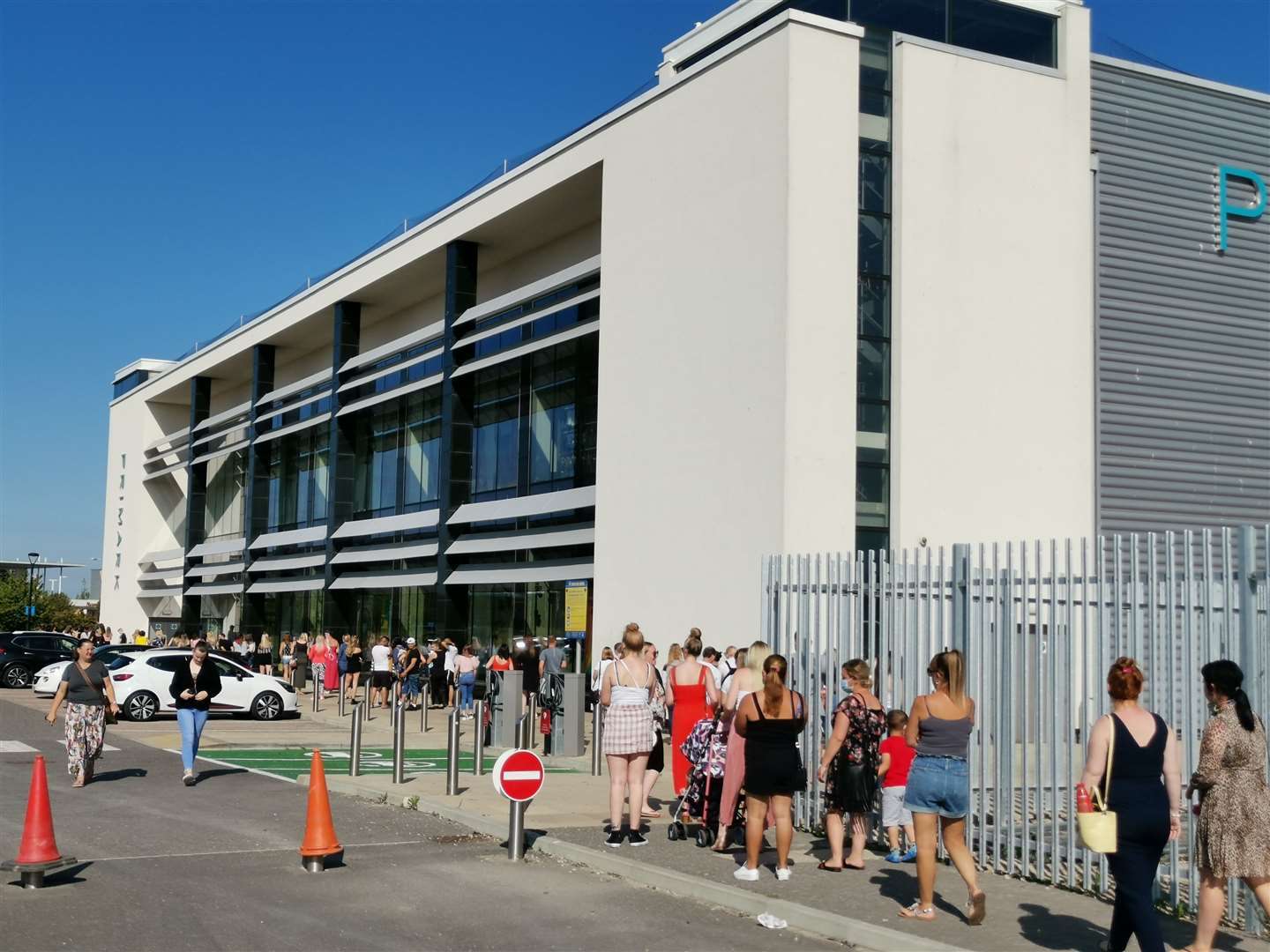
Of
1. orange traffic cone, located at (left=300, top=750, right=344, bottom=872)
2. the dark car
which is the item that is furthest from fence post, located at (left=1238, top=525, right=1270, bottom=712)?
the dark car

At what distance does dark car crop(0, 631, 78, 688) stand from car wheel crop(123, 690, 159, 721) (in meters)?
13.2

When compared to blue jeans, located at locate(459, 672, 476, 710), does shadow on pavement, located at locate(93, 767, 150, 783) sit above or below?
below

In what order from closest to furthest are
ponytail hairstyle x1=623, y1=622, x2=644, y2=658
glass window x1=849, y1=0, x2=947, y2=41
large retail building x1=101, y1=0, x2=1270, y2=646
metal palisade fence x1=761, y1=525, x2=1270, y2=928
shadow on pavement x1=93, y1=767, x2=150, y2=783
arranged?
metal palisade fence x1=761, y1=525, x2=1270, y2=928, ponytail hairstyle x1=623, y1=622, x2=644, y2=658, shadow on pavement x1=93, y1=767, x2=150, y2=783, large retail building x1=101, y1=0, x2=1270, y2=646, glass window x1=849, y1=0, x2=947, y2=41

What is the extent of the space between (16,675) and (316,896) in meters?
34.5

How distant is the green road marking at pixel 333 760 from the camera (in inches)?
752

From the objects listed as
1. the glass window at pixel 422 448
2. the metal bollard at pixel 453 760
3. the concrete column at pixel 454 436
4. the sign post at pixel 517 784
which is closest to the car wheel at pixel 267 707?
the concrete column at pixel 454 436

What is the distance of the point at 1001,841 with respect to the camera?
36.0 ft

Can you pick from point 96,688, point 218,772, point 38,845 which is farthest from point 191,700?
point 38,845

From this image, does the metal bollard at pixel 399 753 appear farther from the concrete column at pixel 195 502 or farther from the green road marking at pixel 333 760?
the concrete column at pixel 195 502

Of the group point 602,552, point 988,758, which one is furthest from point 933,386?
point 988,758

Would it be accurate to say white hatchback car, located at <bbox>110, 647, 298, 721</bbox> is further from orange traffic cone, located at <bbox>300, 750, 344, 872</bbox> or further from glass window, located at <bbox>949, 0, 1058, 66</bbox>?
glass window, located at <bbox>949, 0, 1058, 66</bbox>

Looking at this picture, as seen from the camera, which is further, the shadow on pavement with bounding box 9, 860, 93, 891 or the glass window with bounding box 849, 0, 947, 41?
the glass window with bounding box 849, 0, 947, 41

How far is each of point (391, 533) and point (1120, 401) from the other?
23.8 metres

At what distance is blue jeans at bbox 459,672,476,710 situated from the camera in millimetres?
28275
